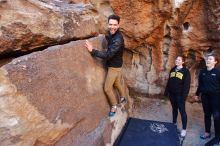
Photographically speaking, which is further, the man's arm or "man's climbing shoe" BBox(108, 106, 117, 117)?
"man's climbing shoe" BBox(108, 106, 117, 117)

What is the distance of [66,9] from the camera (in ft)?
13.1

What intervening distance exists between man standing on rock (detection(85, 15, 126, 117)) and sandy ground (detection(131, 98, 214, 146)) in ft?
4.69

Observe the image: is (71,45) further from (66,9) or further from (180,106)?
(180,106)

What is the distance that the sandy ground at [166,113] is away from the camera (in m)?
5.13

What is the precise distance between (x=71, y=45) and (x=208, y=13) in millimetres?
3488

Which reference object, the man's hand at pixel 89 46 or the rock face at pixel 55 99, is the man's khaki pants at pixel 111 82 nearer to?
the rock face at pixel 55 99

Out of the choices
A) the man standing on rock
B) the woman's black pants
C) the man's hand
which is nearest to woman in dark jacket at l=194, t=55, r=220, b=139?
the woman's black pants

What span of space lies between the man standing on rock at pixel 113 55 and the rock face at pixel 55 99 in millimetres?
98

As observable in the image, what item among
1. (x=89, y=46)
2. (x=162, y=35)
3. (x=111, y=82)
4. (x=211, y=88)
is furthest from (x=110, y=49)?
(x=162, y=35)

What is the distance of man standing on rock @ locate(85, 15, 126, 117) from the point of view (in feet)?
12.5

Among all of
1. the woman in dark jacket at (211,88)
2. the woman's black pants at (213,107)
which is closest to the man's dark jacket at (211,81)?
the woman in dark jacket at (211,88)

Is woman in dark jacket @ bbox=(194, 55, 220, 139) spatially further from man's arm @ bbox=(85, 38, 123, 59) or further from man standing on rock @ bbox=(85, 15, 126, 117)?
man's arm @ bbox=(85, 38, 123, 59)

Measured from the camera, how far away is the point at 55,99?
10.4ft

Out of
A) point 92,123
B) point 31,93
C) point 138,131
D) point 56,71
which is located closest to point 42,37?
point 56,71
